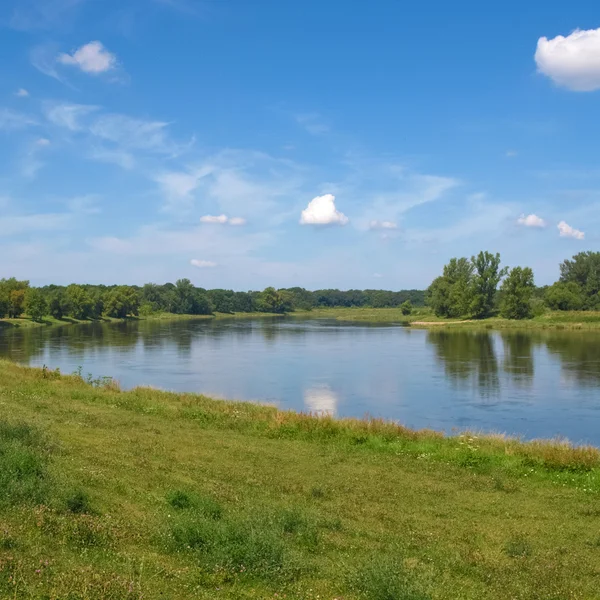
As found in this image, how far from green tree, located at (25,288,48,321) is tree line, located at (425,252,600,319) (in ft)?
218

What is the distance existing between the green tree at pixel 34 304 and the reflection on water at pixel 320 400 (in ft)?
234

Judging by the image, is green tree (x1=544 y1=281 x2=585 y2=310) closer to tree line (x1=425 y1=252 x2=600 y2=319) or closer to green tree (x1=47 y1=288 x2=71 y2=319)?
tree line (x1=425 y1=252 x2=600 y2=319)

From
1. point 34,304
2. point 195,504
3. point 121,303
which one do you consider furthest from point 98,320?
point 195,504

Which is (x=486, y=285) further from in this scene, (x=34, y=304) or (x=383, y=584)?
(x=383, y=584)

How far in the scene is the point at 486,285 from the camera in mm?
100188

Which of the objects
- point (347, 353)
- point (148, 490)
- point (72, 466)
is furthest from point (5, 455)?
point (347, 353)

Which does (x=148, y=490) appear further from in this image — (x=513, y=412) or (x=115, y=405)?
(x=513, y=412)

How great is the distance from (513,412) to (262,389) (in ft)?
42.2

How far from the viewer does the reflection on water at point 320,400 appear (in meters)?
25.7

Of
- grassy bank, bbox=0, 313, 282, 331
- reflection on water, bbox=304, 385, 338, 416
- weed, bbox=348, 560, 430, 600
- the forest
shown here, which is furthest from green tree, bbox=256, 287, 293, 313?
weed, bbox=348, 560, 430, 600

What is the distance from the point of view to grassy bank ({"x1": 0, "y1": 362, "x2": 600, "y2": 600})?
219 inches

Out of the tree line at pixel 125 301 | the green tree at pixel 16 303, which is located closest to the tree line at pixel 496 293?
the tree line at pixel 125 301

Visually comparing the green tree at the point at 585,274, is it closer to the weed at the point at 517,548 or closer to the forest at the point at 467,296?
the forest at the point at 467,296

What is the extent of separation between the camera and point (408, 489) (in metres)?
11.0
